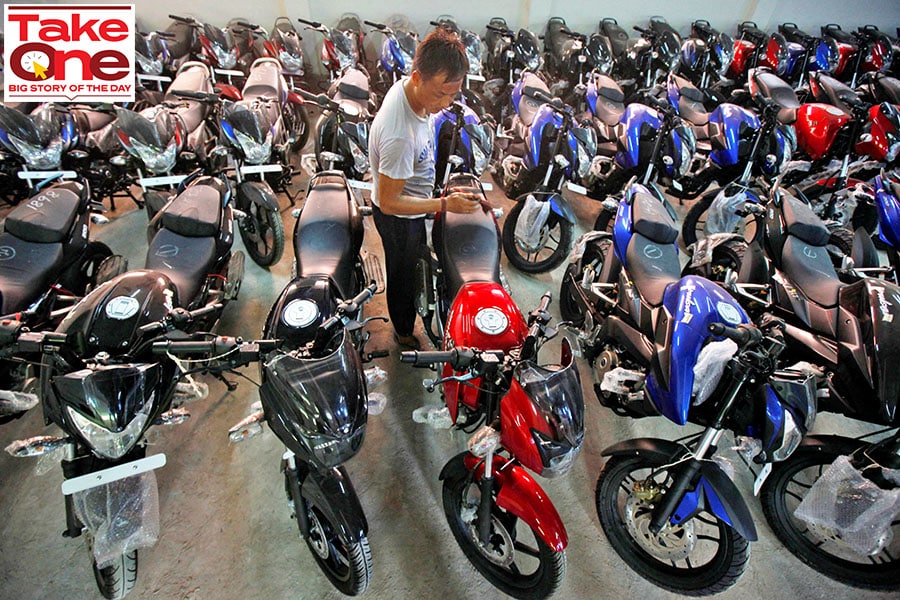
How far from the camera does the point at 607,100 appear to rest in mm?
4305

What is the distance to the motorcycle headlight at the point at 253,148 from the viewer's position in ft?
9.55

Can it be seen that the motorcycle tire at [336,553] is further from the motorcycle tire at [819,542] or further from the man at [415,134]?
the motorcycle tire at [819,542]

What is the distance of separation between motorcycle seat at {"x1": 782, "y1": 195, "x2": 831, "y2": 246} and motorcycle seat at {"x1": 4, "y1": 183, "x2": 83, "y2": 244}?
3.66 meters

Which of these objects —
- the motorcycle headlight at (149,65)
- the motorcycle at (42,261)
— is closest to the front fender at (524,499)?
the motorcycle at (42,261)

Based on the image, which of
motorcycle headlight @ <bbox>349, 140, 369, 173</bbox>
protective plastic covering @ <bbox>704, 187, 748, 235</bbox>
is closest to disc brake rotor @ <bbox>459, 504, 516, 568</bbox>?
motorcycle headlight @ <bbox>349, 140, 369, 173</bbox>

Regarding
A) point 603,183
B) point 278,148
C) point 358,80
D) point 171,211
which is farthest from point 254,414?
point 358,80

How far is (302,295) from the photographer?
1.59 meters

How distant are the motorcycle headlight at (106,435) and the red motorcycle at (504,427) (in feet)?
3.06

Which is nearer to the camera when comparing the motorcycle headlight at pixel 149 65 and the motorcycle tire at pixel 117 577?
the motorcycle tire at pixel 117 577

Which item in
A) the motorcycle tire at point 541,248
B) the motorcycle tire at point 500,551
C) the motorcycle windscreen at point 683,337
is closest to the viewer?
the motorcycle tire at point 500,551

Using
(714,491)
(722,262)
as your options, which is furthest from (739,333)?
(722,262)

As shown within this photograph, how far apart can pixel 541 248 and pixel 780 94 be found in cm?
329

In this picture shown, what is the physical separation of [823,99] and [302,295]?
18.2ft

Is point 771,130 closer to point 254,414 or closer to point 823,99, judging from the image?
point 823,99
